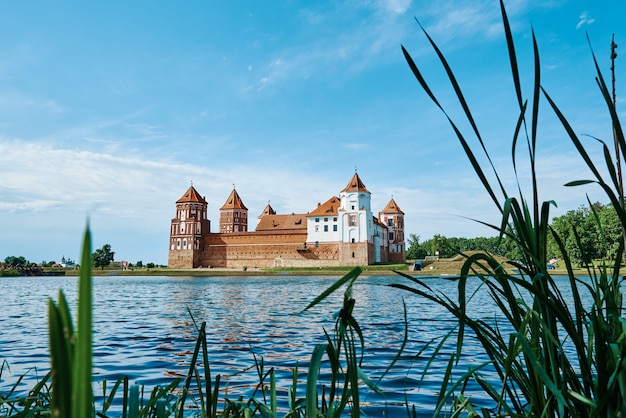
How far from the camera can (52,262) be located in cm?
9962

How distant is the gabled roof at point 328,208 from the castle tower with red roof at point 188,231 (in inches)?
629

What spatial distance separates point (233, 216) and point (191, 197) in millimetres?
8630

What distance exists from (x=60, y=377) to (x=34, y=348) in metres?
7.47

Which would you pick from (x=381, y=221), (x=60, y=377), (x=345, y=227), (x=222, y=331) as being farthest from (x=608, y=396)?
(x=381, y=221)

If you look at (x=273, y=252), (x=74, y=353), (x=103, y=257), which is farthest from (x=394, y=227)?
(x=74, y=353)

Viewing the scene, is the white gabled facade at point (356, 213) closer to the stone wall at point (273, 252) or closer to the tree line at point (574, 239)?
the stone wall at point (273, 252)

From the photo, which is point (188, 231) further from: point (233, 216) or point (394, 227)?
point (394, 227)

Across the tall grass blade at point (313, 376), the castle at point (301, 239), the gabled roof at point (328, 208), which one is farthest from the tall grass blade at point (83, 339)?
the gabled roof at point (328, 208)

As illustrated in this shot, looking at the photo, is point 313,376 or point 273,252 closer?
point 313,376

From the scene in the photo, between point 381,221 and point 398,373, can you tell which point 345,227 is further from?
point 398,373

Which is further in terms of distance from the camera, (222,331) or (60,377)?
(222,331)

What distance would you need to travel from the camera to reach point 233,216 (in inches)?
3162

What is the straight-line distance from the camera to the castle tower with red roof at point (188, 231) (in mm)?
68375

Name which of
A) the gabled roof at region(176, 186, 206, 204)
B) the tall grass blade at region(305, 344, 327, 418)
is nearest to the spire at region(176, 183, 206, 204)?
the gabled roof at region(176, 186, 206, 204)
